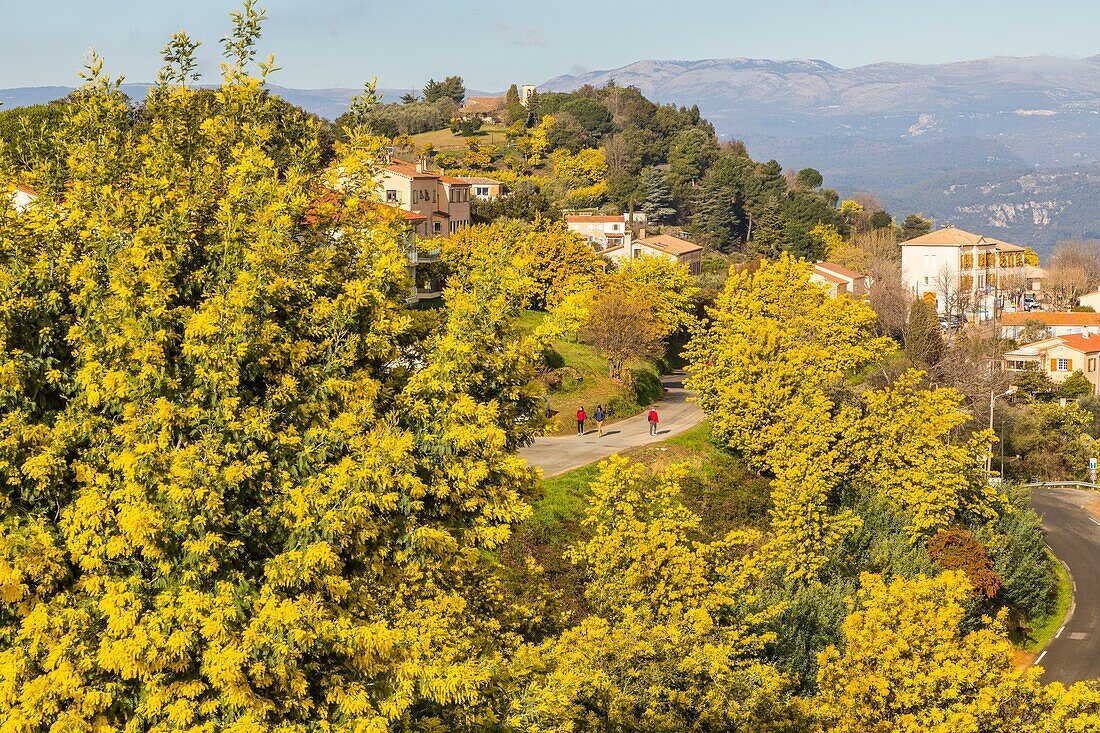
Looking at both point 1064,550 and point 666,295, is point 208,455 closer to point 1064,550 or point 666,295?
point 1064,550

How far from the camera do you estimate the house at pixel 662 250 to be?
80688mm

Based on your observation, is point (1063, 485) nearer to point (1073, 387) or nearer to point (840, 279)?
point (1073, 387)

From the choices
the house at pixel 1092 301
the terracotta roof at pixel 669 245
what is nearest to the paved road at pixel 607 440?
the terracotta roof at pixel 669 245

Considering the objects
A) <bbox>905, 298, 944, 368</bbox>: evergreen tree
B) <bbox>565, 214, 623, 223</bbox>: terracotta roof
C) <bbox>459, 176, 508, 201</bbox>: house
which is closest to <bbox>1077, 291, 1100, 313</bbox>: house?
<bbox>905, 298, 944, 368</bbox>: evergreen tree

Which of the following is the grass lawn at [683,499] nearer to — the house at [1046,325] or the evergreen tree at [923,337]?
the evergreen tree at [923,337]

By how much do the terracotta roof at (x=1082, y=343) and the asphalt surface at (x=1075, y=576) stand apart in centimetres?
2024

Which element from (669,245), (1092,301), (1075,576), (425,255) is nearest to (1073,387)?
(669,245)

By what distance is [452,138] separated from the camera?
13012 cm

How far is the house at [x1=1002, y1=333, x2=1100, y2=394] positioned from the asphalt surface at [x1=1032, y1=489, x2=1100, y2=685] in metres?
18.5

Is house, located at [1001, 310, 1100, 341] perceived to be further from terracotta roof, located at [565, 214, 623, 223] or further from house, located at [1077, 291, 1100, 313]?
terracotta roof, located at [565, 214, 623, 223]

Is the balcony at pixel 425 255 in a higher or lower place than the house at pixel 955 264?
higher

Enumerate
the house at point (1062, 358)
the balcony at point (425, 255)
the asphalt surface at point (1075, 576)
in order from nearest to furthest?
the balcony at point (425, 255)
the asphalt surface at point (1075, 576)
the house at point (1062, 358)

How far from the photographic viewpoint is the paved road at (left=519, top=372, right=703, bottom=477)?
3556cm

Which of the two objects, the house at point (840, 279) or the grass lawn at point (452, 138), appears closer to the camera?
the house at point (840, 279)
